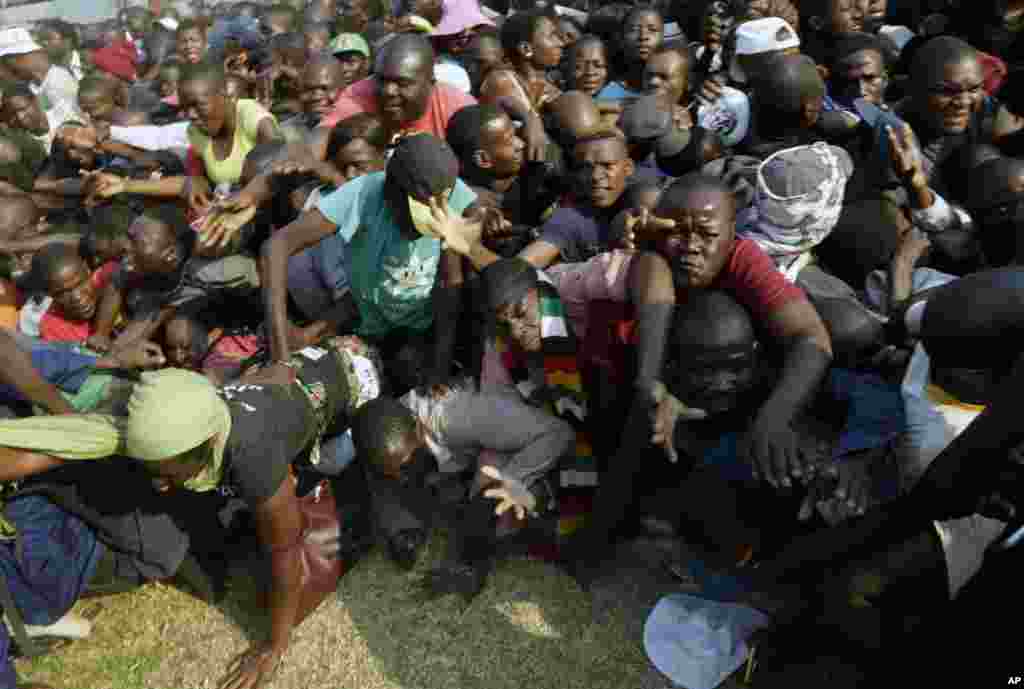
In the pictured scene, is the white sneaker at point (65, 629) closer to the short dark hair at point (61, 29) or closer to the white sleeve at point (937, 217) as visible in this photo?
the white sleeve at point (937, 217)

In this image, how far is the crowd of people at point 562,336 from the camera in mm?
2186

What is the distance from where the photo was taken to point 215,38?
7508 millimetres

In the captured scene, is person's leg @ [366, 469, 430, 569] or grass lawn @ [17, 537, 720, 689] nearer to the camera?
grass lawn @ [17, 537, 720, 689]

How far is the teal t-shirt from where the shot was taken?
312cm

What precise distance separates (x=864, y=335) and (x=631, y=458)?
868mm

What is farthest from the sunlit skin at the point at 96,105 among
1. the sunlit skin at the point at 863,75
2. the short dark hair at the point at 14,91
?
the sunlit skin at the point at 863,75

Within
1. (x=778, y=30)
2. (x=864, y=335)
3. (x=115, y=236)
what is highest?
(x=778, y=30)

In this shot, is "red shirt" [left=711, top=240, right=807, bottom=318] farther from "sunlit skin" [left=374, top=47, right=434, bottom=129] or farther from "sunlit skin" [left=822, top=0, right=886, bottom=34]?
"sunlit skin" [left=822, top=0, right=886, bottom=34]

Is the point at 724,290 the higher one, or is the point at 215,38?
the point at 724,290

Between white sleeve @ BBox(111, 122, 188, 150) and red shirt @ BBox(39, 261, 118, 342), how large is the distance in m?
1.52

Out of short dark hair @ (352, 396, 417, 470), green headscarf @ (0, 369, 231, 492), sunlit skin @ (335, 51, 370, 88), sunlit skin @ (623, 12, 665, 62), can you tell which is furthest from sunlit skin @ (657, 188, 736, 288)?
sunlit skin @ (335, 51, 370, 88)

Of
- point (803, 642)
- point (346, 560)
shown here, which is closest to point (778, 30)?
point (803, 642)

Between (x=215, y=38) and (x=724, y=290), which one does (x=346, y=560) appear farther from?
(x=215, y=38)

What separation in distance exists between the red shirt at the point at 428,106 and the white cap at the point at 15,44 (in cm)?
495
